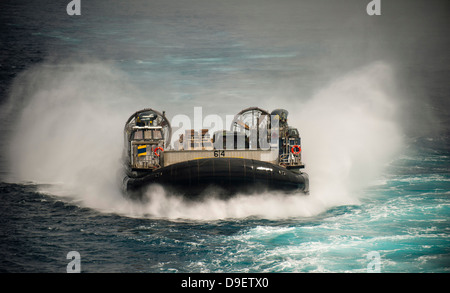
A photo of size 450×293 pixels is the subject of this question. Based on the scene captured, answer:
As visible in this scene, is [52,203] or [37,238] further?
[52,203]

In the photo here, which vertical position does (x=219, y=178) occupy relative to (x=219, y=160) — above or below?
below

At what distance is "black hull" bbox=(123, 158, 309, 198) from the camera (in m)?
19.2

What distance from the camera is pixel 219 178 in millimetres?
19203

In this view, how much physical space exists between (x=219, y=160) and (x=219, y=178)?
92 cm

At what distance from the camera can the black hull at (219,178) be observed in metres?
19.2

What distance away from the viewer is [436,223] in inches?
719

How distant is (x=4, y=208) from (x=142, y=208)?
6.75 metres

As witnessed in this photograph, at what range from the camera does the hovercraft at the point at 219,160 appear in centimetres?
1927

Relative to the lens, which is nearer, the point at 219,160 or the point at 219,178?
the point at 219,178

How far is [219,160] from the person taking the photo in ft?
64.7

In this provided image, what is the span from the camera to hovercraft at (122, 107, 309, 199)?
19266 mm

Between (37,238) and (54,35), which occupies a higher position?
(54,35)
